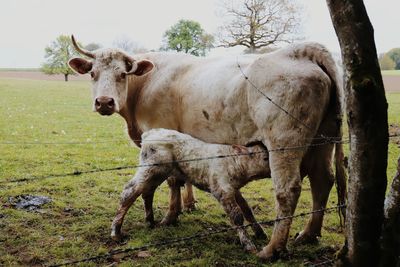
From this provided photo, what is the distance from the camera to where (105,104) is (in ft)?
20.7

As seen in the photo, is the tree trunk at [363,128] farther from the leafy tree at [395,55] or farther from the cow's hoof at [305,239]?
the leafy tree at [395,55]

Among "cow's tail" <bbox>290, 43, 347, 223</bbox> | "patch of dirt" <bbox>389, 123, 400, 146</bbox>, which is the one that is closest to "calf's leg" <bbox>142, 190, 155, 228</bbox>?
"cow's tail" <bbox>290, 43, 347, 223</bbox>

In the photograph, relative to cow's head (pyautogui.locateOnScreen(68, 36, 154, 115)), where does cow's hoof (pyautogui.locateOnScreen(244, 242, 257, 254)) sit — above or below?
below

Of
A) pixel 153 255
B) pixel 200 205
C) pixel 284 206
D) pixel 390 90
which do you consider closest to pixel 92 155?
pixel 200 205

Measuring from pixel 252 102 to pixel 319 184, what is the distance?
1.46 m

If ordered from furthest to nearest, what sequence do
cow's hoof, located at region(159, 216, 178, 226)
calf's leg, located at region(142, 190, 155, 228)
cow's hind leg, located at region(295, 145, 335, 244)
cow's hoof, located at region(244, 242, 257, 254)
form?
1. cow's hoof, located at region(159, 216, 178, 226)
2. calf's leg, located at region(142, 190, 155, 228)
3. cow's hind leg, located at region(295, 145, 335, 244)
4. cow's hoof, located at region(244, 242, 257, 254)

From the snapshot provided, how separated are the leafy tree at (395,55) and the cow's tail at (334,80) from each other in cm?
7854

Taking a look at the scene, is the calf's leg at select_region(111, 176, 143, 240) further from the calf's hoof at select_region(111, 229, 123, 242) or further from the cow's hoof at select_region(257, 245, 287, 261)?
the cow's hoof at select_region(257, 245, 287, 261)

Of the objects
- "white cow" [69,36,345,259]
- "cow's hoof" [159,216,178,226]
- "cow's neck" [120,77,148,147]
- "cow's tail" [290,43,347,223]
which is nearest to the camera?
"white cow" [69,36,345,259]

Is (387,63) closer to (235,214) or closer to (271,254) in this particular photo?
(235,214)

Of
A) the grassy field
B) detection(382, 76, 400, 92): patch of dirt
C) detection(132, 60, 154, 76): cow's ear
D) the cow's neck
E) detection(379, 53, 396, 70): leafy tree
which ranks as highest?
detection(379, 53, 396, 70): leafy tree

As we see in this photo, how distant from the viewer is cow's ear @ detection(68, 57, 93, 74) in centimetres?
693

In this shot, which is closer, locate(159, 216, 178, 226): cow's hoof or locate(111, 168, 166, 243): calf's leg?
locate(111, 168, 166, 243): calf's leg

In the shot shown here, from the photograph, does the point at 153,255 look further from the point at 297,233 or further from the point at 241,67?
the point at 241,67
